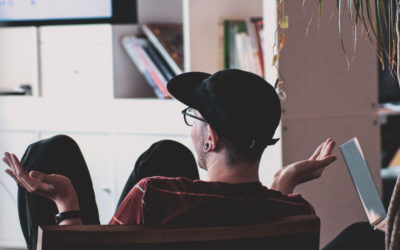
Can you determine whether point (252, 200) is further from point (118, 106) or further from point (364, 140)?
point (118, 106)

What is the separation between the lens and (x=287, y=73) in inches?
106

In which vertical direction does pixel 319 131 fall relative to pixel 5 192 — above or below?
above

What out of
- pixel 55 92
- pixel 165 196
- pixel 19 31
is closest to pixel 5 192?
pixel 55 92

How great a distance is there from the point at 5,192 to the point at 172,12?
1212 millimetres

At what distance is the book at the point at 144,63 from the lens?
12.1 feet

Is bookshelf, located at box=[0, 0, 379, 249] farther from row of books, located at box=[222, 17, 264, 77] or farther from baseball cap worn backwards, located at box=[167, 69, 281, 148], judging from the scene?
baseball cap worn backwards, located at box=[167, 69, 281, 148]

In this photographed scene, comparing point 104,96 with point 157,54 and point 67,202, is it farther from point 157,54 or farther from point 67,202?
point 67,202

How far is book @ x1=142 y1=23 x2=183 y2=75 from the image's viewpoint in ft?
12.0

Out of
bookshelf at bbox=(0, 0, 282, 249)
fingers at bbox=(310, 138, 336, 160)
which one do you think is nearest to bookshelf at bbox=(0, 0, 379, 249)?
bookshelf at bbox=(0, 0, 282, 249)

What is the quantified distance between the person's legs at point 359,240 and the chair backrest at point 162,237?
2.28ft

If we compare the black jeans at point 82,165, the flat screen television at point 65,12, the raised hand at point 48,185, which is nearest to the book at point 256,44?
the flat screen television at point 65,12

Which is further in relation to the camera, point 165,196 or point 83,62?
point 83,62

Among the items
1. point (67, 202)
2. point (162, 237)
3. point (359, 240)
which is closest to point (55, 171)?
point (67, 202)

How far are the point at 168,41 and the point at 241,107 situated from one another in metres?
2.16
